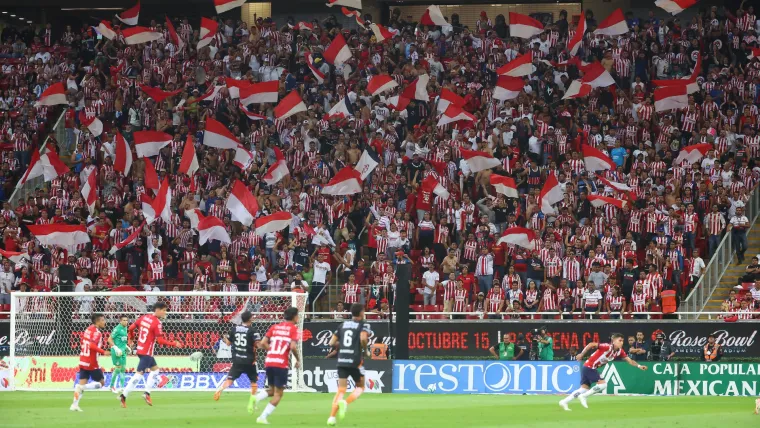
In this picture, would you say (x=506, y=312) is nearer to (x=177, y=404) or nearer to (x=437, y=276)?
(x=437, y=276)

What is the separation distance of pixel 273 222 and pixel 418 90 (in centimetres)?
668

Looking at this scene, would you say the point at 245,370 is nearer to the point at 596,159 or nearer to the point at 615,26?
the point at 596,159

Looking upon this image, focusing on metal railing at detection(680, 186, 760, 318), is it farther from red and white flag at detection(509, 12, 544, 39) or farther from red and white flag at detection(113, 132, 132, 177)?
red and white flag at detection(113, 132, 132, 177)

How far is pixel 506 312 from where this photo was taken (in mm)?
30984

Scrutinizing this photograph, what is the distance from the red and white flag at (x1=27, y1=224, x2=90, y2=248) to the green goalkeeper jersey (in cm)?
1057

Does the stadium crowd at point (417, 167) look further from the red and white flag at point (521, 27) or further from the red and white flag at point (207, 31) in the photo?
the red and white flag at point (521, 27)

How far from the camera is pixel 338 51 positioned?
1480 inches

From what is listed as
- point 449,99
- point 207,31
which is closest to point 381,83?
point 449,99

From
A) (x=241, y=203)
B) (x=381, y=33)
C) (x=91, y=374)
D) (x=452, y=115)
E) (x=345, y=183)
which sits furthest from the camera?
(x=381, y=33)

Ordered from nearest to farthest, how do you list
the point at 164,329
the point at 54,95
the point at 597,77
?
1. the point at 164,329
2. the point at 597,77
3. the point at 54,95

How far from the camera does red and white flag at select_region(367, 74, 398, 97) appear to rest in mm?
36500

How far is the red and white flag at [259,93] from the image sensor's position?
3681 centimetres

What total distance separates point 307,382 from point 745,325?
10.8m

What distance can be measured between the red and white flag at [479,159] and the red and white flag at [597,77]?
13.6ft
